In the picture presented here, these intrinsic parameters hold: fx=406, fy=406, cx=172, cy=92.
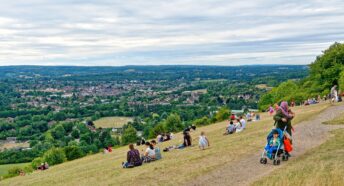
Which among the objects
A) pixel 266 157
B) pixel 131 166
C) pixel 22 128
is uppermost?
pixel 266 157

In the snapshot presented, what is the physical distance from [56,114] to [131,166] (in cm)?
16820

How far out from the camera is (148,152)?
2655 cm

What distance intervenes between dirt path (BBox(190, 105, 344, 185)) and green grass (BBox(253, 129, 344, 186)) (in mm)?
709

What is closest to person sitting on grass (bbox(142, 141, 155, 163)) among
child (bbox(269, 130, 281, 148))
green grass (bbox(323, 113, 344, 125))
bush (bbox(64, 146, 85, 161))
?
child (bbox(269, 130, 281, 148))

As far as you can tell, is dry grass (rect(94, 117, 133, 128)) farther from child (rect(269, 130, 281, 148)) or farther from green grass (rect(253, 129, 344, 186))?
child (rect(269, 130, 281, 148))

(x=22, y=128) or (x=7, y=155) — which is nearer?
(x=7, y=155)

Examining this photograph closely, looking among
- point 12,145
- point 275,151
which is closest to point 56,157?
point 275,151

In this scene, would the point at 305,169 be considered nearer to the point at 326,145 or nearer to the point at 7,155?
the point at 326,145

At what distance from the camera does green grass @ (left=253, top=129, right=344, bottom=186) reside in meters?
15.5

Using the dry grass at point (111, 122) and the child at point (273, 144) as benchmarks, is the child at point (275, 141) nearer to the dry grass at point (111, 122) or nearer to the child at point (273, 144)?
the child at point (273, 144)

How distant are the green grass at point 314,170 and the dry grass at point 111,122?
133558mm

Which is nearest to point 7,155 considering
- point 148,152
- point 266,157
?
point 148,152

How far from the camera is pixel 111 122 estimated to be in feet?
529

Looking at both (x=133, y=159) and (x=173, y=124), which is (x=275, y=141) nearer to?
(x=133, y=159)
